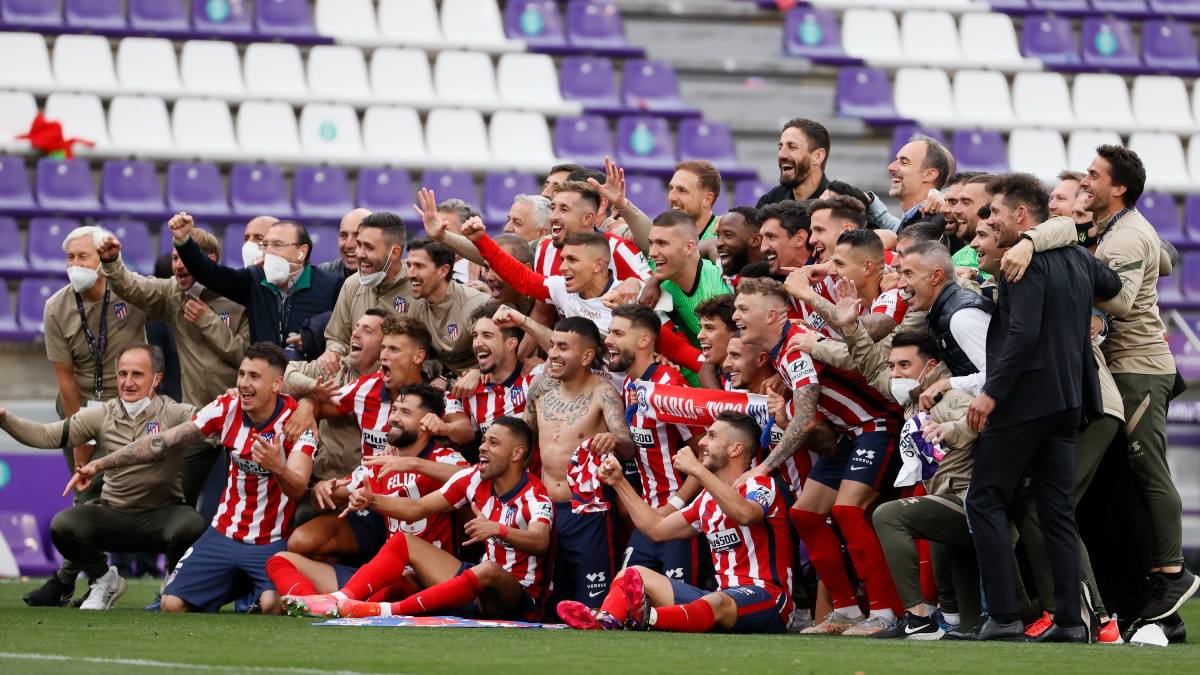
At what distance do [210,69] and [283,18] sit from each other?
101 centimetres

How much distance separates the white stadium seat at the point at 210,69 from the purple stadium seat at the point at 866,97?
583 centimetres

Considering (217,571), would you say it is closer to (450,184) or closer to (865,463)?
(865,463)

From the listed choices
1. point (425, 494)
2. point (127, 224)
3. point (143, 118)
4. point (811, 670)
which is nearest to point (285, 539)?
point (425, 494)

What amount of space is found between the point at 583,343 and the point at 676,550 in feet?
3.65

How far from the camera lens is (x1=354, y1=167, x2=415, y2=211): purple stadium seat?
15.1 metres

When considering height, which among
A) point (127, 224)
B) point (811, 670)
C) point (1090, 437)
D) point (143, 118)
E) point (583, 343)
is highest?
point (143, 118)

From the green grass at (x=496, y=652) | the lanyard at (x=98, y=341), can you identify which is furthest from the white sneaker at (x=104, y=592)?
the lanyard at (x=98, y=341)

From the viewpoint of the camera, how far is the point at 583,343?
337 inches

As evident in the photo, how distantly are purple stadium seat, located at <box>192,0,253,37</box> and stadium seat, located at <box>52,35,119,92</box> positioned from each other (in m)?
0.92

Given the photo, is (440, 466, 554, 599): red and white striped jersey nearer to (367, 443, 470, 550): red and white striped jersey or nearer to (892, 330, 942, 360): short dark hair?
(367, 443, 470, 550): red and white striped jersey

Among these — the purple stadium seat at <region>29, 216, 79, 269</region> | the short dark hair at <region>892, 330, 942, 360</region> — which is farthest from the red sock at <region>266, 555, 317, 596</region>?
the purple stadium seat at <region>29, 216, 79, 269</region>

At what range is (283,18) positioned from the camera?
16203 millimetres

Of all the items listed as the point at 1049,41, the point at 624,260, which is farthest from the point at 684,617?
the point at 1049,41

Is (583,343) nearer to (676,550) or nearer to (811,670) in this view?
(676,550)
